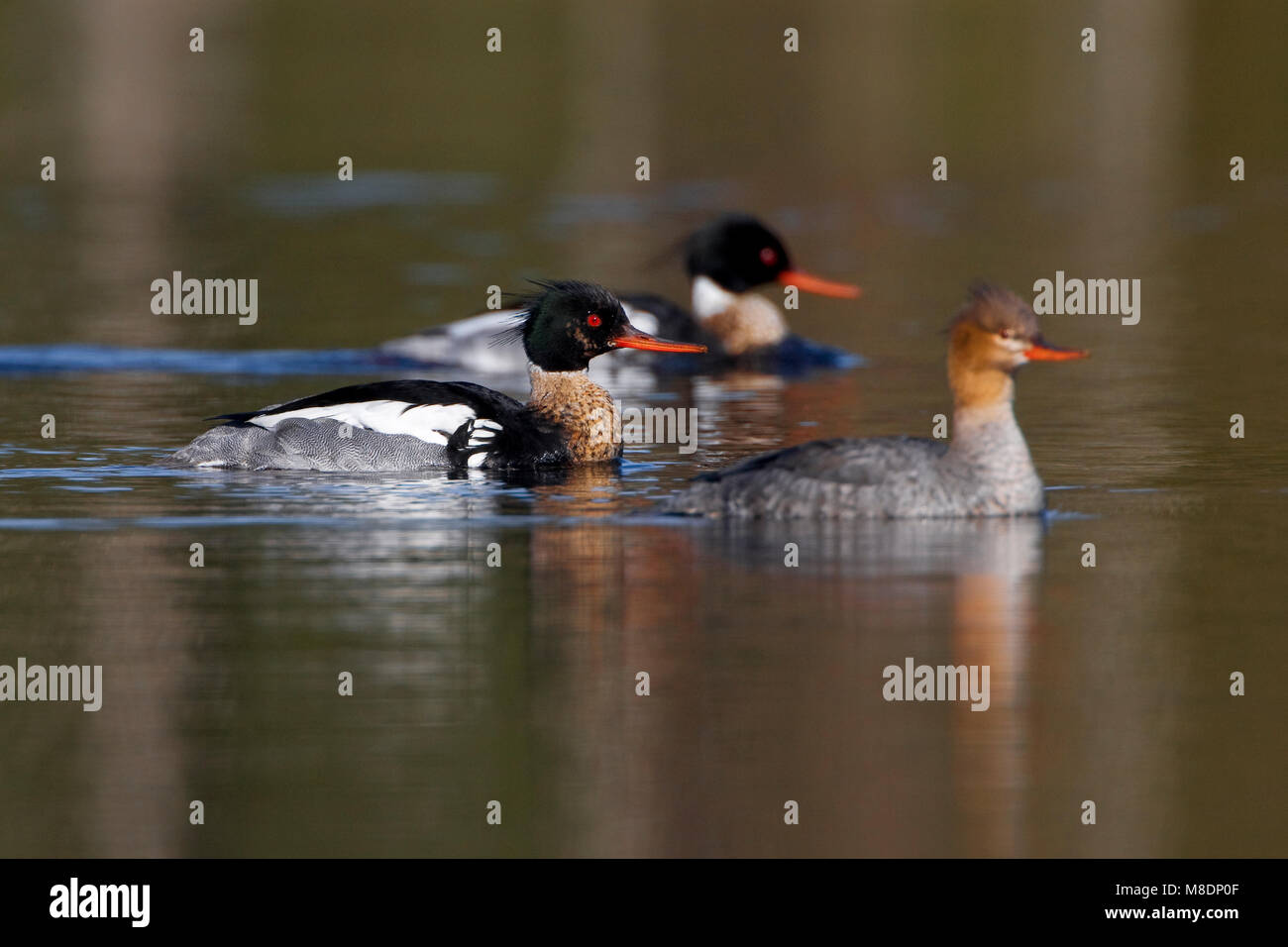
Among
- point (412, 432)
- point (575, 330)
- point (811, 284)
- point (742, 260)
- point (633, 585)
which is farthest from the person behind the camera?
point (742, 260)

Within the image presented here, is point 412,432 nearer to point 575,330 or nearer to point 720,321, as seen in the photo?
point 575,330

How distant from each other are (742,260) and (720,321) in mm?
708

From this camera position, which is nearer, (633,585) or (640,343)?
(633,585)

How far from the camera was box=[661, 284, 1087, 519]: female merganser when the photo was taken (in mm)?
12742

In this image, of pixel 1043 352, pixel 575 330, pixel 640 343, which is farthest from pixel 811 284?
pixel 1043 352

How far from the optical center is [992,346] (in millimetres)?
12977

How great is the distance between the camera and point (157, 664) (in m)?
10.1

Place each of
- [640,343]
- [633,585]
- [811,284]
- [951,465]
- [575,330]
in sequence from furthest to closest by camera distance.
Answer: [811,284], [640,343], [575,330], [951,465], [633,585]

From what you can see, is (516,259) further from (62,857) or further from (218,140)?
(62,857)

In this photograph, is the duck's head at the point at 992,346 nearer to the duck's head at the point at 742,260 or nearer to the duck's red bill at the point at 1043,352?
the duck's red bill at the point at 1043,352

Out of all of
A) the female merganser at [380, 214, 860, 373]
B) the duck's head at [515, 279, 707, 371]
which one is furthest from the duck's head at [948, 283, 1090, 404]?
the female merganser at [380, 214, 860, 373]

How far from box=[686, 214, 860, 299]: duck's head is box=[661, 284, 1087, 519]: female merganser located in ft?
33.5

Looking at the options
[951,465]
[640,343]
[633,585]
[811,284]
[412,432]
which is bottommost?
[633,585]

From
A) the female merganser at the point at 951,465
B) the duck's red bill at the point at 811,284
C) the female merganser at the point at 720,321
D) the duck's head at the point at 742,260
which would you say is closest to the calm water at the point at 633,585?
the female merganser at the point at 951,465
